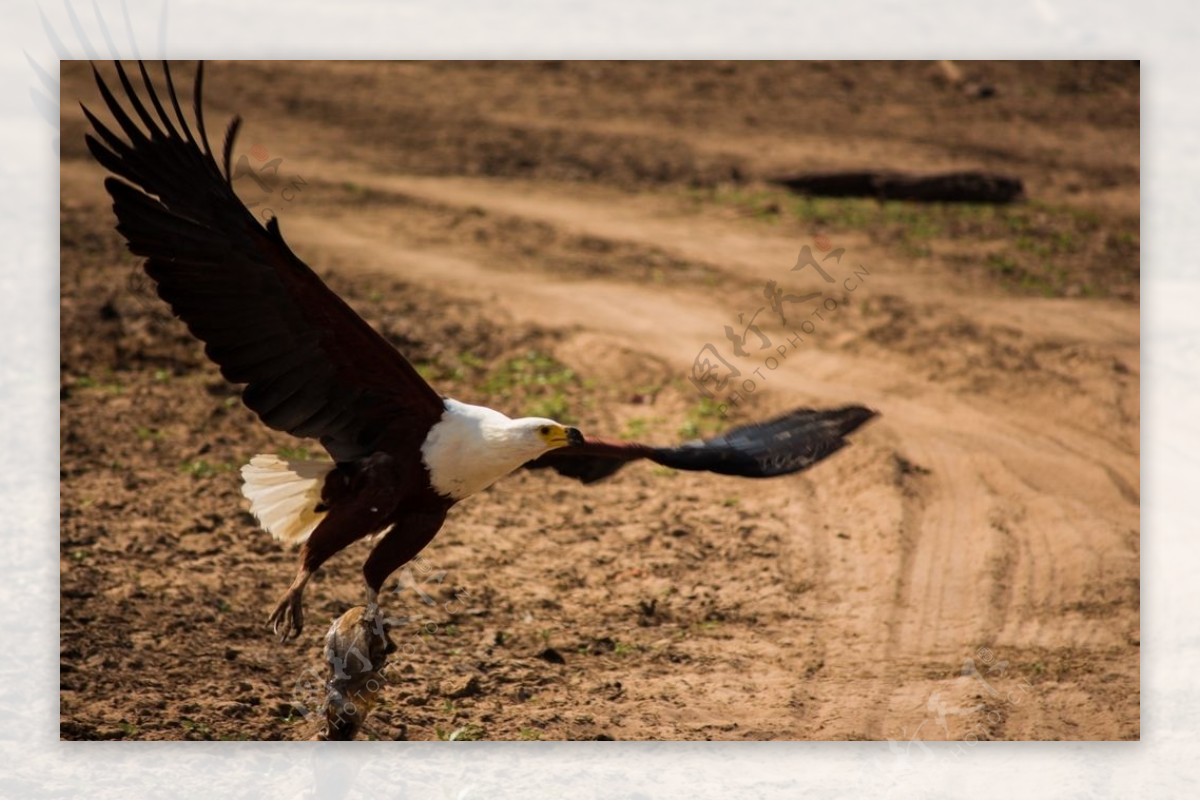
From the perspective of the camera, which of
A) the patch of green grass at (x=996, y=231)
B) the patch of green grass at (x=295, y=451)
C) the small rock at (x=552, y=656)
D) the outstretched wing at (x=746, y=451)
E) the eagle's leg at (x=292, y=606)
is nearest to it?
the eagle's leg at (x=292, y=606)

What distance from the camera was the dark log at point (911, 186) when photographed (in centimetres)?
725

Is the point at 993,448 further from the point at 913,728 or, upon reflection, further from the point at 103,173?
the point at 103,173

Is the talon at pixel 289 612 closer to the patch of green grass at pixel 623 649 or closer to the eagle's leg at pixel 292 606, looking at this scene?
the eagle's leg at pixel 292 606

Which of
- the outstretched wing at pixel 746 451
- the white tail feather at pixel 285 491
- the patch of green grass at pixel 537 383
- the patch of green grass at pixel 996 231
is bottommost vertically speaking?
the white tail feather at pixel 285 491

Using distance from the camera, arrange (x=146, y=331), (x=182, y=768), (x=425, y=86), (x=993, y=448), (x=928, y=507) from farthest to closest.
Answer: (x=425, y=86)
(x=146, y=331)
(x=993, y=448)
(x=928, y=507)
(x=182, y=768)

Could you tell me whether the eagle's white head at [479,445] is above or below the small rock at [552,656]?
above

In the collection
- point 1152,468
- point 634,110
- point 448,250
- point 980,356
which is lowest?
point 1152,468

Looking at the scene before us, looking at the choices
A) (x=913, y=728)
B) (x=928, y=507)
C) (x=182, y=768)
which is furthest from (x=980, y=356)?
(x=182, y=768)

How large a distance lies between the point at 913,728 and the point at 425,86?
15.1ft

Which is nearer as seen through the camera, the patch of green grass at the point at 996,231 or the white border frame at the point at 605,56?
the white border frame at the point at 605,56

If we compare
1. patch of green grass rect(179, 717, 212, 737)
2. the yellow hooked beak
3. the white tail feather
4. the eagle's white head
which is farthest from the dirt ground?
the yellow hooked beak

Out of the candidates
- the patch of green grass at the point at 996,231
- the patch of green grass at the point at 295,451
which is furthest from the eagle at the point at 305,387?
the patch of green grass at the point at 996,231

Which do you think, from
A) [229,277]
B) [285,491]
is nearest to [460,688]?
[285,491]

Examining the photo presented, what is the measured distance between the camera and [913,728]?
4.11 metres
